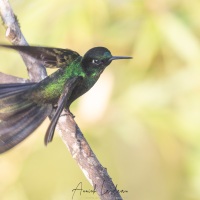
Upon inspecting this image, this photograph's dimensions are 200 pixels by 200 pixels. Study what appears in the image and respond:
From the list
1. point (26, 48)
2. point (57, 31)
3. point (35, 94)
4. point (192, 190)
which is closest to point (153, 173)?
point (192, 190)

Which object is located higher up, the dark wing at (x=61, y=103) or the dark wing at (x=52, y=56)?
the dark wing at (x=52, y=56)

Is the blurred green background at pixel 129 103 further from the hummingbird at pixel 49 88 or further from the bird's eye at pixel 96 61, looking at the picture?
the bird's eye at pixel 96 61

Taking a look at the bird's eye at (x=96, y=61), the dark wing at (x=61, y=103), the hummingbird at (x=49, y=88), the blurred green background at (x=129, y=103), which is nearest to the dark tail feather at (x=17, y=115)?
the hummingbird at (x=49, y=88)

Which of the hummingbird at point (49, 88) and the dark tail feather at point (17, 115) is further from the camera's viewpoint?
the hummingbird at point (49, 88)

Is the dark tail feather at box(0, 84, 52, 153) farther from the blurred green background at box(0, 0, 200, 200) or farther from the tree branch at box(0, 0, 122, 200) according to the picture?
the blurred green background at box(0, 0, 200, 200)

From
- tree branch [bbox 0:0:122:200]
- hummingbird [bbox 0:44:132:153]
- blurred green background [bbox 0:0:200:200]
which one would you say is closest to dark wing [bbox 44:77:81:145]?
hummingbird [bbox 0:44:132:153]
